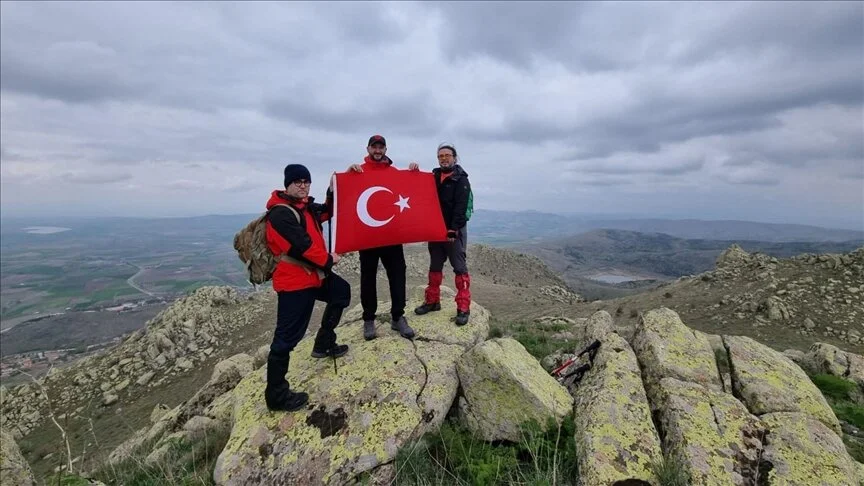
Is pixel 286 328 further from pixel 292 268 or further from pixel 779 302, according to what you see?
pixel 779 302

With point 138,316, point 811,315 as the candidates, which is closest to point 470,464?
point 811,315

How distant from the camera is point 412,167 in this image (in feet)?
24.3

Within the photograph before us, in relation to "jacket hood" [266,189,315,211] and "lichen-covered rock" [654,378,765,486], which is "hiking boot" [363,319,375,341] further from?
"lichen-covered rock" [654,378,765,486]

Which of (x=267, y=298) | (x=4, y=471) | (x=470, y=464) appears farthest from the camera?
(x=267, y=298)

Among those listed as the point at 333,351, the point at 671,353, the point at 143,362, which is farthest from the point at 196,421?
the point at 143,362

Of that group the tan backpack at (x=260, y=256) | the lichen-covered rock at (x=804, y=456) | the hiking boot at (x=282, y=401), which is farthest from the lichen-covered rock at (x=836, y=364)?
the tan backpack at (x=260, y=256)

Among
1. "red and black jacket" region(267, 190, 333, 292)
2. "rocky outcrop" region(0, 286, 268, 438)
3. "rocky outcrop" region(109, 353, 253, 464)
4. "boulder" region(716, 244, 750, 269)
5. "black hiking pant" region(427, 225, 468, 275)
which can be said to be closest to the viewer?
"red and black jacket" region(267, 190, 333, 292)

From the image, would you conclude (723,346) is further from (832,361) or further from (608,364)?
(832,361)

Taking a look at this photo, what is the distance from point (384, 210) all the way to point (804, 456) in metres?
6.53

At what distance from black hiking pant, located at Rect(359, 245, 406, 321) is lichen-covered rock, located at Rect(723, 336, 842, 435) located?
18.3 feet

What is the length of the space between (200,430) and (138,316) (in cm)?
8050

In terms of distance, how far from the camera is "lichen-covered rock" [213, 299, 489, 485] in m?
4.76

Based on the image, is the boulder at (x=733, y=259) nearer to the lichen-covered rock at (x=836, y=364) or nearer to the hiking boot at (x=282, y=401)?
the lichen-covered rock at (x=836, y=364)

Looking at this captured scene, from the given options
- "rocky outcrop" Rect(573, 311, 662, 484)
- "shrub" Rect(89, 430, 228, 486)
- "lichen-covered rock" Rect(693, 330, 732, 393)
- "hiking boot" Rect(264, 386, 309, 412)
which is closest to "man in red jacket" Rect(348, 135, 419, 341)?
"hiking boot" Rect(264, 386, 309, 412)
